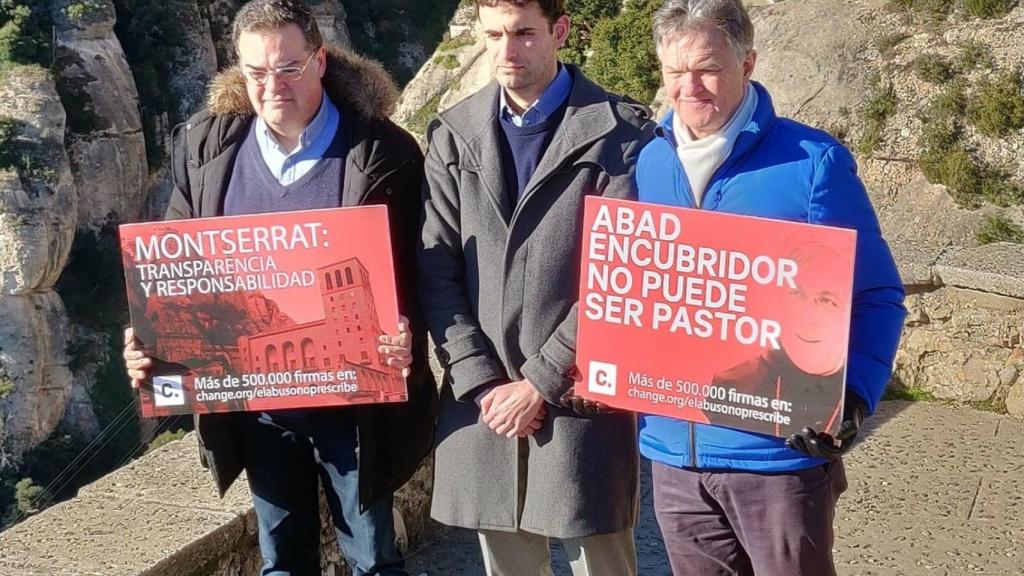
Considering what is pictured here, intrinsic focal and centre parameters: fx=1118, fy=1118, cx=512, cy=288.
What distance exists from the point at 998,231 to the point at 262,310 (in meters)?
6.98

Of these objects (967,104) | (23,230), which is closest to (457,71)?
(967,104)

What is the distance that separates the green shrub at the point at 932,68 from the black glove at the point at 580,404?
8286 mm

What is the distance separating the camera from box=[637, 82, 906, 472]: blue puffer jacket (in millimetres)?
2404

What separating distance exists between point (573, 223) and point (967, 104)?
799 centimetres

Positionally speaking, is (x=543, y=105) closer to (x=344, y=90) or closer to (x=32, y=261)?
(x=344, y=90)

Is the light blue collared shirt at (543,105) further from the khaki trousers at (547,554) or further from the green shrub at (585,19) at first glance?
the green shrub at (585,19)

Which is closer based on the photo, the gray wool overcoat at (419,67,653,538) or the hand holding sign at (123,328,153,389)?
the gray wool overcoat at (419,67,653,538)

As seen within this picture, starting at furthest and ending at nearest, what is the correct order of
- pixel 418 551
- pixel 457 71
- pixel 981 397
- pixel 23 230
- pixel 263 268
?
pixel 23 230 < pixel 457 71 < pixel 981 397 < pixel 418 551 < pixel 263 268

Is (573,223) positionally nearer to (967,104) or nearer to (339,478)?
Answer: (339,478)

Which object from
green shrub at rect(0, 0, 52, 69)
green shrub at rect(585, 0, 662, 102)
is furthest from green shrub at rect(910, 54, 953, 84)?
green shrub at rect(0, 0, 52, 69)

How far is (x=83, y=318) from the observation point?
3825cm

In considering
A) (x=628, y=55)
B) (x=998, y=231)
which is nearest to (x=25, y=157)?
(x=628, y=55)

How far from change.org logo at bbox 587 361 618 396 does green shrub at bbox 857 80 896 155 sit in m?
7.66

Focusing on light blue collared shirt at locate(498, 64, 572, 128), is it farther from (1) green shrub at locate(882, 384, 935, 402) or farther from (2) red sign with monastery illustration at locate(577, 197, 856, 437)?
(1) green shrub at locate(882, 384, 935, 402)
